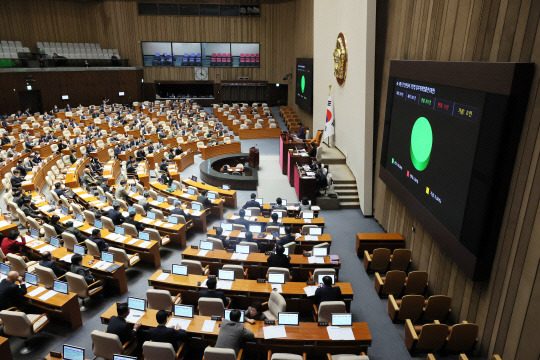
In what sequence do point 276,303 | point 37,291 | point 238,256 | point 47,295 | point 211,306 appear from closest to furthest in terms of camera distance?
1. point 211,306
2. point 276,303
3. point 47,295
4. point 37,291
5. point 238,256

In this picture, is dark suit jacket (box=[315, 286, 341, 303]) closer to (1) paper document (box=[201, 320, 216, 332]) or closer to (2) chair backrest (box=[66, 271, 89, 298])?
(1) paper document (box=[201, 320, 216, 332])

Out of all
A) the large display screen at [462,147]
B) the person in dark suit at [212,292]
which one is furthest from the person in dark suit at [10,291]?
the large display screen at [462,147]

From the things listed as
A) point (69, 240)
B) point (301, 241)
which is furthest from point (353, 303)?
point (69, 240)

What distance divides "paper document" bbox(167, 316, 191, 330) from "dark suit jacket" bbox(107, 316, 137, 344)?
570 mm

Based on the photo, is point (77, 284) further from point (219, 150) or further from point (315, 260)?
point (219, 150)

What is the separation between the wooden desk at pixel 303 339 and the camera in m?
5.83

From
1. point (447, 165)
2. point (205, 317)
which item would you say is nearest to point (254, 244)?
point (205, 317)

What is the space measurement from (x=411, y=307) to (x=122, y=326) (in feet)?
16.5

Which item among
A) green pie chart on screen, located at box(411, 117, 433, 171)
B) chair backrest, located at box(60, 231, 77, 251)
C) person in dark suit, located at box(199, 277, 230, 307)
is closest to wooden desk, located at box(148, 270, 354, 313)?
person in dark suit, located at box(199, 277, 230, 307)

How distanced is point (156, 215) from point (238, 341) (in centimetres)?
607

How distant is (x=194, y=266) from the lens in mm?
7926

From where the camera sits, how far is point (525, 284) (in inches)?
207

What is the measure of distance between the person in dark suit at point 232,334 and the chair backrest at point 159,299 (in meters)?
1.44

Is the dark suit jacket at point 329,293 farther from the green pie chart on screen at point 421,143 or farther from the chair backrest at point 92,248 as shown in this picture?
the chair backrest at point 92,248
